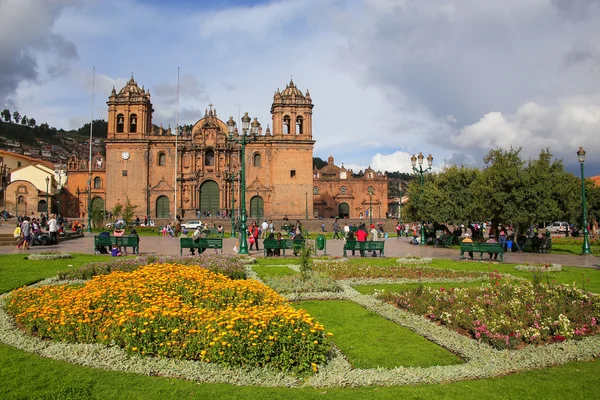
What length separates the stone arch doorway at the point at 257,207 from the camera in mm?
50406

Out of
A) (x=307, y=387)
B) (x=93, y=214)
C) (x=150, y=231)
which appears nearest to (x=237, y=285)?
(x=307, y=387)

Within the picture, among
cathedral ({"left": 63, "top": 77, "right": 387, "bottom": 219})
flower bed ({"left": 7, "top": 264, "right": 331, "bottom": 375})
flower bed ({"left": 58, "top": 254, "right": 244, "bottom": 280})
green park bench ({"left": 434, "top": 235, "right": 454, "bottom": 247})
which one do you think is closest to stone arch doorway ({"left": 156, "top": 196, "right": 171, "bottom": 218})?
cathedral ({"left": 63, "top": 77, "right": 387, "bottom": 219})

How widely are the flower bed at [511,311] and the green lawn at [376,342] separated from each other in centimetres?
83

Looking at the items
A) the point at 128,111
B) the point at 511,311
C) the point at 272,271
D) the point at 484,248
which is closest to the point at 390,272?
the point at 272,271

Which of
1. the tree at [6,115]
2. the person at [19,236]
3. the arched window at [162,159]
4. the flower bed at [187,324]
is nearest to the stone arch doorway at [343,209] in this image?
the arched window at [162,159]

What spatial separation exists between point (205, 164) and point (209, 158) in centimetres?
94

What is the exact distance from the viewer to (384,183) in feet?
217

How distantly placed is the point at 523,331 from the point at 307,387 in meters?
3.77

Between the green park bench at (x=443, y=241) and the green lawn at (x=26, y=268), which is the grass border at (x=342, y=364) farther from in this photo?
the green park bench at (x=443, y=241)

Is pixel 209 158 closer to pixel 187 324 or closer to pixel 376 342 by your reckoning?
pixel 376 342

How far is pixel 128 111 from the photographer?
49812mm

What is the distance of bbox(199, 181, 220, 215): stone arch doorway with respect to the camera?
166 ft

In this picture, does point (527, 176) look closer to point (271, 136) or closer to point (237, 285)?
point (237, 285)

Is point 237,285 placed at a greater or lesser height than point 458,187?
lesser
